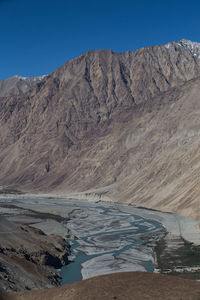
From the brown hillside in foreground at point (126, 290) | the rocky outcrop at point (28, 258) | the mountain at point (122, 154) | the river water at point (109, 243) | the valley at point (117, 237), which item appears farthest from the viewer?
the mountain at point (122, 154)

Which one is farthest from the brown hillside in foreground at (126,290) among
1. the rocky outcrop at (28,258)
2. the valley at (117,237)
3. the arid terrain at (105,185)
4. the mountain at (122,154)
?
the mountain at (122,154)

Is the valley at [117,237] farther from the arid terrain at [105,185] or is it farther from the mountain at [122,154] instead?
the mountain at [122,154]

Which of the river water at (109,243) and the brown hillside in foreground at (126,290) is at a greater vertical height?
the brown hillside in foreground at (126,290)

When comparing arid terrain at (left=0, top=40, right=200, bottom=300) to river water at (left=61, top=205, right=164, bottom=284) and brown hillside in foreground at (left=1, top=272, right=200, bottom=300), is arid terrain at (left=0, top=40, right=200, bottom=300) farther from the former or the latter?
river water at (left=61, top=205, right=164, bottom=284)

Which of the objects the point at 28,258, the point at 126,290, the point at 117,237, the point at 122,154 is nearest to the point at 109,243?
the point at 117,237

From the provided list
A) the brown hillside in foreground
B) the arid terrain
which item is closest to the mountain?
the arid terrain

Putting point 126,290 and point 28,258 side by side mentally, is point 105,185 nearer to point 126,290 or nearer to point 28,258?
point 28,258

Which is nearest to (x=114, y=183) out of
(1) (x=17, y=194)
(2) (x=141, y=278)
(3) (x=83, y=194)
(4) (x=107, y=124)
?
(3) (x=83, y=194)
